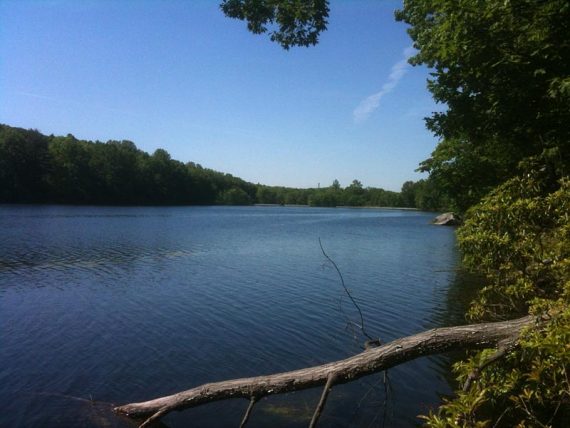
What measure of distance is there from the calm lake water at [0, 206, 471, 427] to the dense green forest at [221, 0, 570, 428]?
3136mm

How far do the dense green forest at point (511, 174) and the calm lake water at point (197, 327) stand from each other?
3136mm

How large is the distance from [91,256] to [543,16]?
27.4m

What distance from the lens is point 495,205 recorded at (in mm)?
6547

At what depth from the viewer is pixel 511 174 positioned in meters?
12.1

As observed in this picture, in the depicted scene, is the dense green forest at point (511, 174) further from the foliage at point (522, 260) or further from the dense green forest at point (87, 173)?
the dense green forest at point (87, 173)

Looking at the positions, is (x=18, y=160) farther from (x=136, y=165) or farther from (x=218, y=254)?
(x=218, y=254)

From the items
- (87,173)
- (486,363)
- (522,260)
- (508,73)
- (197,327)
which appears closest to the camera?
(486,363)

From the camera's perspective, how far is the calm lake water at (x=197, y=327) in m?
9.09

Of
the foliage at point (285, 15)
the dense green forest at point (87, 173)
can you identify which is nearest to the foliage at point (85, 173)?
the dense green forest at point (87, 173)

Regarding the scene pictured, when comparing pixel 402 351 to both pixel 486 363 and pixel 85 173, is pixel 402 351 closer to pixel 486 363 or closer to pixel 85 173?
pixel 486 363

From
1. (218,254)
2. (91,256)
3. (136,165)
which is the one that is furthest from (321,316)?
(136,165)

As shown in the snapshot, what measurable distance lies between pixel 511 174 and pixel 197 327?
10.8m

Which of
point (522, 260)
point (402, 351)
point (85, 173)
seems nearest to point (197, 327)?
point (402, 351)

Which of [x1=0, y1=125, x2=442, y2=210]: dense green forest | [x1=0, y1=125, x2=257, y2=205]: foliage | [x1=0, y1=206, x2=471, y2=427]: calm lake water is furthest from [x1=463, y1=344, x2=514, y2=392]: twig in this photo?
[x1=0, y1=125, x2=257, y2=205]: foliage
